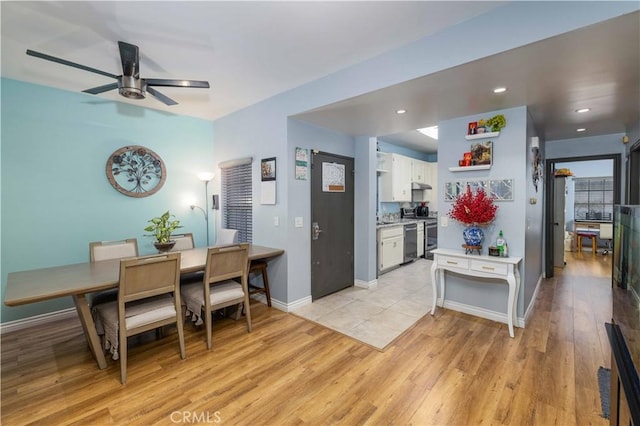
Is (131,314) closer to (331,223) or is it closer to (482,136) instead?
(331,223)

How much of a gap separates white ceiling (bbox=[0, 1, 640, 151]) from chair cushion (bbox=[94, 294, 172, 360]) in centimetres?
220

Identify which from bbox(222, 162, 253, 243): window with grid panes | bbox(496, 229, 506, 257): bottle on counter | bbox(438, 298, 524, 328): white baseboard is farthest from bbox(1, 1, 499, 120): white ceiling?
bbox(438, 298, 524, 328): white baseboard

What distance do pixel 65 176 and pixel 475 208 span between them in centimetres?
472

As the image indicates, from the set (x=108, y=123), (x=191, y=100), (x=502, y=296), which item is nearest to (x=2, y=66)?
(x=108, y=123)

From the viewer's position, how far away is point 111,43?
2.38 meters

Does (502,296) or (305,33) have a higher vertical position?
(305,33)

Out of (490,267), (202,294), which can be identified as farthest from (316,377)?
(490,267)

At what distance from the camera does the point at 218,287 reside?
9.57 ft

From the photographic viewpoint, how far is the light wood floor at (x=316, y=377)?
182 cm

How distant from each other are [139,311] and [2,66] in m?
2.79

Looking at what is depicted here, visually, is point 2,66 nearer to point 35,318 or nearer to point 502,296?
point 35,318

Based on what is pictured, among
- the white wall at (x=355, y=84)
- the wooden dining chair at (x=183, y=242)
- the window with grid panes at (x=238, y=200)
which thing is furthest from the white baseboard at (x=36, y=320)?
the white wall at (x=355, y=84)

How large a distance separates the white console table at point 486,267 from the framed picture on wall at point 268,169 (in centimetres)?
217

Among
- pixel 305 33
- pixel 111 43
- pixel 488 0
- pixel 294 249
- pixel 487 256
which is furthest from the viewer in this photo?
pixel 294 249
